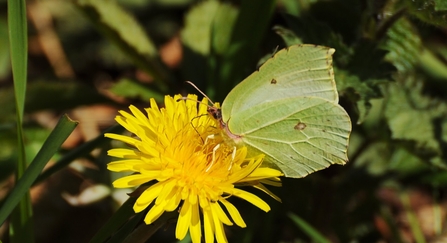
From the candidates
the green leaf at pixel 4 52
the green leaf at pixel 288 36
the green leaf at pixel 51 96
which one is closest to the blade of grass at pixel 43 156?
the green leaf at pixel 288 36

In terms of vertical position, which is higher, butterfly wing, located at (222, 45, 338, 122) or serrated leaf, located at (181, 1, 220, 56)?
serrated leaf, located at (181, 1, 220, 56)

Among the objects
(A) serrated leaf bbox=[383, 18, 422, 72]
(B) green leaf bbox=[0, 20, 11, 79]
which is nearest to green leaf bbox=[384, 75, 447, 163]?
(A) serrated leaf bbox=[383, 18, 422, 72]

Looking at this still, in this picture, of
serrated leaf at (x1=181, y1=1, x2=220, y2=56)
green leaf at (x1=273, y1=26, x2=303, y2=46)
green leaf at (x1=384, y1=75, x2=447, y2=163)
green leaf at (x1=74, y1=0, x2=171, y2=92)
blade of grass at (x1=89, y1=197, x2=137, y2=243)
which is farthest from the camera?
serrated leaf at (x1=181, y1=1, x2=220, y2=56)

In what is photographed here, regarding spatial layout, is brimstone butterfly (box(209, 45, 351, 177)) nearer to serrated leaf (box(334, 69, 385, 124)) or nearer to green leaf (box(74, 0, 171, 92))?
serrated leaf (box(334, 69, 385, 124))

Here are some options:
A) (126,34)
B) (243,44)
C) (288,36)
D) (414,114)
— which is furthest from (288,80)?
(126,34)

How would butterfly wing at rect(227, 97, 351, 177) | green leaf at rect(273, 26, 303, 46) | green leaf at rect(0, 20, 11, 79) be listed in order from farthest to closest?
green leaf at rect(0, 20, 11, 79) < green leaf at rect(273, 26, 303, 46) < butterfly wing at rect(227, 97, 351, 177)

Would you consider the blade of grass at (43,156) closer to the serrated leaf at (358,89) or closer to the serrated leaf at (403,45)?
the serrated leaf at (358,89)

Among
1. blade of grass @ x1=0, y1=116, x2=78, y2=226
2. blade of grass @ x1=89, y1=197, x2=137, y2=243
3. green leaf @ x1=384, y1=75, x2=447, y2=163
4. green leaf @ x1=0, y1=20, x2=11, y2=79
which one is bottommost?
green leaf @ x1=384, y1=75, x2=447, y2=163

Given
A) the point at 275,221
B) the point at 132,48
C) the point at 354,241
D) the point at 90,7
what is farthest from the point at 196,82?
the point at 354,241
